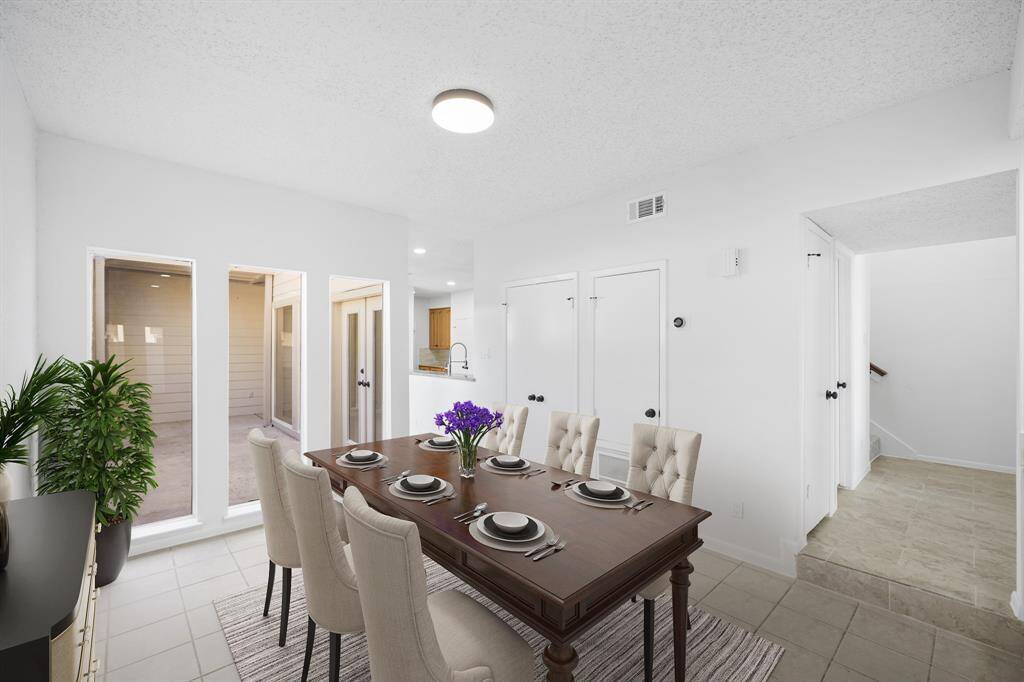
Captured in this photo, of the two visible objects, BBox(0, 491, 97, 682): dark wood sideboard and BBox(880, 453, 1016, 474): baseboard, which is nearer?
BBox(0, 491, 97, 682): dark wood sideboard

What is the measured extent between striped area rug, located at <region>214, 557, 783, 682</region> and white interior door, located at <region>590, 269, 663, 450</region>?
1.51 m

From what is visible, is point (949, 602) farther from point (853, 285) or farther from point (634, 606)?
point (853, 285)

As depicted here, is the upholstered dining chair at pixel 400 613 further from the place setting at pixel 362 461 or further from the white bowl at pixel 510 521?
the place setting at pixel 362 461

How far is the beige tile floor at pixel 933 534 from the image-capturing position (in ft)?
8.02

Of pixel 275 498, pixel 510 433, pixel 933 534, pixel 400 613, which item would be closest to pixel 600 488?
pixel 400 613

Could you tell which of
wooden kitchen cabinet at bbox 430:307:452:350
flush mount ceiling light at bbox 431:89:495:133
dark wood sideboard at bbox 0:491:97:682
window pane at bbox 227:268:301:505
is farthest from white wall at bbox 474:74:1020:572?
wooden kitchen cabinet at bbox 430:307:452:350

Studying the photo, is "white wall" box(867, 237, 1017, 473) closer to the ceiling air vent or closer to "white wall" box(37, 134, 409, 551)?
the ceiling air vent

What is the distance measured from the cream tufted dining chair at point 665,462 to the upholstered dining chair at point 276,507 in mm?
1759

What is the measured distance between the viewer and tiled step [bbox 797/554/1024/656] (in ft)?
6.95

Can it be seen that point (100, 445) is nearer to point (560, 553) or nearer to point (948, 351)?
point (560, 553)

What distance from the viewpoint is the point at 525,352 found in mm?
4664

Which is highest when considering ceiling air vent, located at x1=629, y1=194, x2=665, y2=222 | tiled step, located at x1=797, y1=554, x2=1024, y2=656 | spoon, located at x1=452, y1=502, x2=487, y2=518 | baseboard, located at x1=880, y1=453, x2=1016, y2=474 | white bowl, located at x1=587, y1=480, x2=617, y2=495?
ceiling air vent, located at x1=629, y1=194, x2=665, y2=222

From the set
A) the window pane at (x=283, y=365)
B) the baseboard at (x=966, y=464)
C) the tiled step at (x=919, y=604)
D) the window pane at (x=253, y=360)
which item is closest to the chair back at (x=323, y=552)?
the tiled step at (x=919, y=604)

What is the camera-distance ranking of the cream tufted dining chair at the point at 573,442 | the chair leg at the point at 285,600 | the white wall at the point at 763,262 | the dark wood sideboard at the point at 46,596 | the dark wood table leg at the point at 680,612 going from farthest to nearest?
1. the cream tufted dining chair at the point at 573,442
2. the white wall at the point at 763,262
3. the chair leg at the point at 285,600
4. the dark wood table leg at the point at 680,612
5. the dark wood sideboard at the point at 46,596
